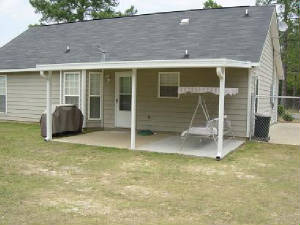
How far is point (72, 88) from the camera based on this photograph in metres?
12.6

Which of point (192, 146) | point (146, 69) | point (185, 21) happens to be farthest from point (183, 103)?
point (185, 21)

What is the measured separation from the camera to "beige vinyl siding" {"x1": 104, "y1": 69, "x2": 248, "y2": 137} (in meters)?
10.0

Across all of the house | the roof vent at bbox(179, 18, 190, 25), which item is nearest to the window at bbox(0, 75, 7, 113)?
the house

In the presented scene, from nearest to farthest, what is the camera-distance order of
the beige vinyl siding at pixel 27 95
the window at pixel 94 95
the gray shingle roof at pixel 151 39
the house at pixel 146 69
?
the house at pixel 146 69, the gray shingle roof at pixel 151 39, the window at pixel 94 95, the beige vinyl siding at pixel 27 95

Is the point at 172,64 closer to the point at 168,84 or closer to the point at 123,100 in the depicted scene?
the point at 168,84

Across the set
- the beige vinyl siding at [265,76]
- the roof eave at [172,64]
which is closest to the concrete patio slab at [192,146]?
the roof eave at [172,64]

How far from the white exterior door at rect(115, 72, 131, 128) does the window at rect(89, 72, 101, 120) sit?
27.7 inches

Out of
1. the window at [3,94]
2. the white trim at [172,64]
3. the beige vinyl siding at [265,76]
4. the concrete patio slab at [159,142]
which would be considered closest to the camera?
the white trim at [172,64]

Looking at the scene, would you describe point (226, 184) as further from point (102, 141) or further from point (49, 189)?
point (102, 141)

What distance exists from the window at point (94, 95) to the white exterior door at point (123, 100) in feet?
2.31

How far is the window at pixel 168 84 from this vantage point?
36.0 ft

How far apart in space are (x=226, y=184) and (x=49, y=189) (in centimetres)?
281

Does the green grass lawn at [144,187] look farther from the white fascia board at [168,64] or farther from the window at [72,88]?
the window at [72,88]

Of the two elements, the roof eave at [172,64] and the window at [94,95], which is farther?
the window at [94,95]
